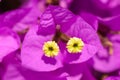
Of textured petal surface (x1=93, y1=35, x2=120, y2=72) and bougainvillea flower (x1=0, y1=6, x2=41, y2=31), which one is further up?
bougainvillea flower (x1=0, y1=6, x2=41, y2=31)

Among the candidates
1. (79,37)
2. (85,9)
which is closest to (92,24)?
(79,37)

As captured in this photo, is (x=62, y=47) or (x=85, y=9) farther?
(x=85, y=9)

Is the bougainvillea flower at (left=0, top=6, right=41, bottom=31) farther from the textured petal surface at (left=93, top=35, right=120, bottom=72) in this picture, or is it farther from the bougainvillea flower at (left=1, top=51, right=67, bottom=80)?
the textured petal surface at (left=93, top=35, right=120, bottom=72)

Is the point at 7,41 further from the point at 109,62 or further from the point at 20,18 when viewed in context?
the point at 109,62

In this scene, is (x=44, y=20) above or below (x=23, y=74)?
above

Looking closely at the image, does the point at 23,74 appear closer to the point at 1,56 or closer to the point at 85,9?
the point at 1,56

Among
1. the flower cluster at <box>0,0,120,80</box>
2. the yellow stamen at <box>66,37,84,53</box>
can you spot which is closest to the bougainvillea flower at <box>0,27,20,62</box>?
the flower cluster at <box>0,0,120,80</box>

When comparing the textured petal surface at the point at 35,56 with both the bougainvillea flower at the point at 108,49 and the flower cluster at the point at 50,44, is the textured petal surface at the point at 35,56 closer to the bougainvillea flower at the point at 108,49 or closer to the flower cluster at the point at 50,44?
the flower cluster at the point at 50,44

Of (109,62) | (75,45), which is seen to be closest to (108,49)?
(109,62)
